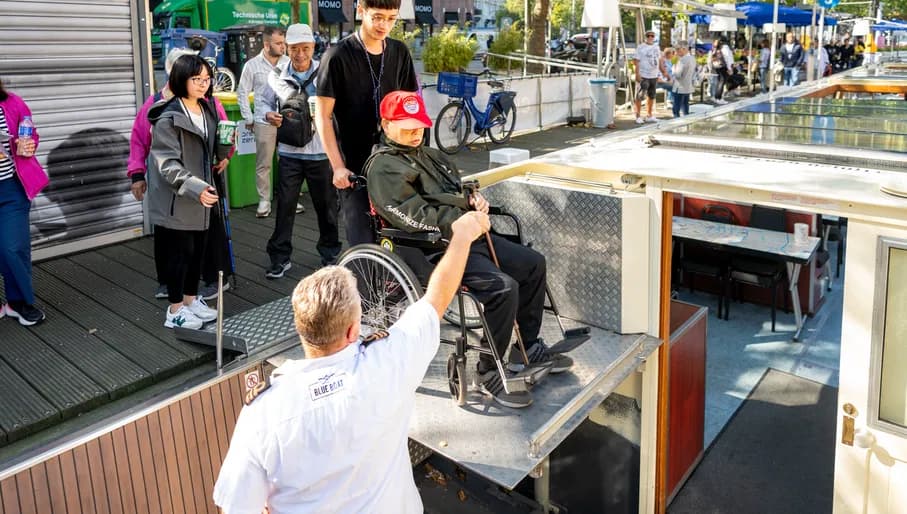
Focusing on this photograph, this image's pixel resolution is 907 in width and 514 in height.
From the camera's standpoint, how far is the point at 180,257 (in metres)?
4.43

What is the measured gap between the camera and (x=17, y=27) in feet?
17.8

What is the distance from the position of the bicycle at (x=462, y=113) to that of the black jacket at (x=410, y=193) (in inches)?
321

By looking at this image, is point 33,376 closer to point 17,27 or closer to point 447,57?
point 17,27

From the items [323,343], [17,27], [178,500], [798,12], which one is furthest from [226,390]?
[798,12]

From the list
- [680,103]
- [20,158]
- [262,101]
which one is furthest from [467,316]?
[680,103]

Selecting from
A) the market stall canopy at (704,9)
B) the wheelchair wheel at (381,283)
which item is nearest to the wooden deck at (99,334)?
the wheelchair wheel at (381,283)

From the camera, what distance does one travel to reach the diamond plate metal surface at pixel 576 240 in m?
3.75

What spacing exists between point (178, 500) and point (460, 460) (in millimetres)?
1316

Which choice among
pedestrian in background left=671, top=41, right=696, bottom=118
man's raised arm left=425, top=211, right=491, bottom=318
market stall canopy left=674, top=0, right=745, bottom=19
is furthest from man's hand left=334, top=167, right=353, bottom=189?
market stall canopy left=674, top=0, right=745, bottom=19

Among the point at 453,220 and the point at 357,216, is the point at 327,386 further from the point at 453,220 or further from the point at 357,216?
the point at 357,216

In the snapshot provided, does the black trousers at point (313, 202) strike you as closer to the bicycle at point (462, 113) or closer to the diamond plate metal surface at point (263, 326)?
the diamond plate metal surface at point (263, 326)

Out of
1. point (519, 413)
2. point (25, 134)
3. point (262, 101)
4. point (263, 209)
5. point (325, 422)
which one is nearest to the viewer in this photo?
point (325, 422)

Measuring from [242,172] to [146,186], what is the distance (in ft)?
8.56

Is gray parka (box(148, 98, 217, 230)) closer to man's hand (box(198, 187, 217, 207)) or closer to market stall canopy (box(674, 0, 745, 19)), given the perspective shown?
man's hand (box(198, 187, 217, 207))
